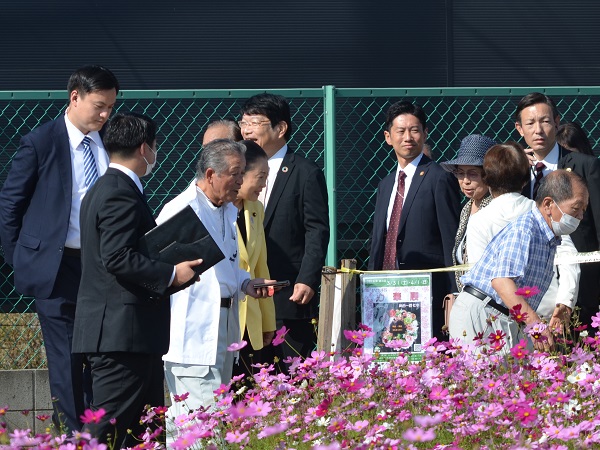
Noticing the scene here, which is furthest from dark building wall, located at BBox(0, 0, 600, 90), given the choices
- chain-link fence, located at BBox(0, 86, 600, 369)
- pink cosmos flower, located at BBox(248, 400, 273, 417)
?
pink cosmos flower, located at BBox(248, 400, 273, 417)

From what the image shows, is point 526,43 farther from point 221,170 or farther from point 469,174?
point 221,170

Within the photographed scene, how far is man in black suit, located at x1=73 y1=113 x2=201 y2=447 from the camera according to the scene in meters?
4.18

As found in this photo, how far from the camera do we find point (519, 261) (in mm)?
4637

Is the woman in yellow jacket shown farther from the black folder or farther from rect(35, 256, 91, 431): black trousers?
the black folder

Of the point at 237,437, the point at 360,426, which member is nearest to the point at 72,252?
the point at 237,437

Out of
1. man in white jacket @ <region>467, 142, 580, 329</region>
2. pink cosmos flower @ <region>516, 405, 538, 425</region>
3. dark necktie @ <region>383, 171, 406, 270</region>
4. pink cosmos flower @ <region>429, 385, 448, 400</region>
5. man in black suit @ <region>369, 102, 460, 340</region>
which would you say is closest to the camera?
pink cosmos flower @ <region>516, 405, 538, 425</region>

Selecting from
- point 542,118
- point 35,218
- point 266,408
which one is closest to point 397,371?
point 266,408

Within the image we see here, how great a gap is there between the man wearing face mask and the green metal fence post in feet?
5.37

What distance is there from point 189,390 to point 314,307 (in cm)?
139

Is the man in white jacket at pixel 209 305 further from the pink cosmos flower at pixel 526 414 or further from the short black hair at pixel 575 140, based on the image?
the short black hair at pixel 575 140

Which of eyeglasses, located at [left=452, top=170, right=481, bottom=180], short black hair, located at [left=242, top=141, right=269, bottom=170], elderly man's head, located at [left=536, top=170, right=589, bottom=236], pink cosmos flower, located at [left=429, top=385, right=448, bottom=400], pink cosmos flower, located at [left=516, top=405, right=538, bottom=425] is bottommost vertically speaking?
Result: pink cosmos flower, located at [left=516, top=405, right=538, bottom=425]

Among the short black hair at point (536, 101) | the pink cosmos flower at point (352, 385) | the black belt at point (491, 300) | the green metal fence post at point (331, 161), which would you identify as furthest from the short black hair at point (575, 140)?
the pink cosmos flower at point (352, 385)

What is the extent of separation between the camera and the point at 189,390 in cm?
467

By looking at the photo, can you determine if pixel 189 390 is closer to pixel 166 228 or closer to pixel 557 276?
pixel 166 228
